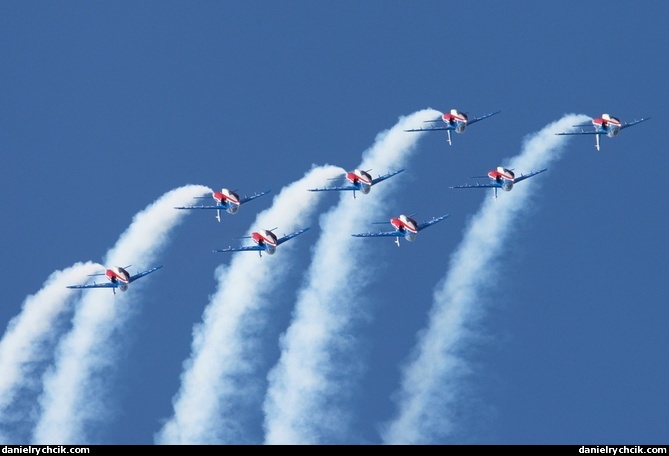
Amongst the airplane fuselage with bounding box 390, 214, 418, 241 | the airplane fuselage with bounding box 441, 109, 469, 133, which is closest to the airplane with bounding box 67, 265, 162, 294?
the airplane fuselage with bounding box 390, 214, 418, 241

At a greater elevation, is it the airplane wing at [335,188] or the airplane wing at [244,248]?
the airplane wing at [335,188]

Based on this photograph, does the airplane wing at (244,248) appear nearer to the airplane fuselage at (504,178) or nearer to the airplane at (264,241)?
the airplane at (264,241)

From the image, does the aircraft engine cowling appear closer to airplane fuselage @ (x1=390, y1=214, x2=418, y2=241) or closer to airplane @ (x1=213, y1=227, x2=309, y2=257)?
airplane fuselage @ (x1=390, y1=214, x2=418, y2=241)

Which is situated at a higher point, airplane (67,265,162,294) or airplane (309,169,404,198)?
airplane (309,169,404,198)

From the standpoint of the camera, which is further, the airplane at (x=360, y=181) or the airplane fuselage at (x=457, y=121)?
the airplane fuselage at (x=457, y=121)

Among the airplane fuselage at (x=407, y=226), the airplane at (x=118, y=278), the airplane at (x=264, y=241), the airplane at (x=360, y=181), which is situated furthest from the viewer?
the airplane at (x=360, y=181)

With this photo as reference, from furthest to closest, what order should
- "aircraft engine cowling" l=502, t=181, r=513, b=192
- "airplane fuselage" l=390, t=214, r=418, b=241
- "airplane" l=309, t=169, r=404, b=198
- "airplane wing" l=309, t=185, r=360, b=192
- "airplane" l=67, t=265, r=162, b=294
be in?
"airplane" l=309, t=169, r=404, b=198 < "aircraft engine cowling" l=502, t=181, r=513, b=192 < "airplane wing" l=309, t=185, r=360, b=192 < "airplane" l=67, t=265, r=162, b=294 < "airplane fuselage" l=390, t=214, r=418, b=241

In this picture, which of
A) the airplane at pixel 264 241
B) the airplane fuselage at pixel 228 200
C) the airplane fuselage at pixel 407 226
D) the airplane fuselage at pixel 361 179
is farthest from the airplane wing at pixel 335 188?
the airplane fuselage at pixel 407 226

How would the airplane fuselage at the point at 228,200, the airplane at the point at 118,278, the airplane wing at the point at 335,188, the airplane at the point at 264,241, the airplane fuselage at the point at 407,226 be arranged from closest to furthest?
1. the airplane fuselage at the point at 407,226
2. the airplane at the point at 264,241
3. the airplane at the point at 118,278
4. the airplane wing at the point at 335,188
5. the airplane fuselage at the point at 228,200

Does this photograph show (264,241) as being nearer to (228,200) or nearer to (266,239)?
(266,239)

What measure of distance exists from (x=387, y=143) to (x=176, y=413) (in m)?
27.9

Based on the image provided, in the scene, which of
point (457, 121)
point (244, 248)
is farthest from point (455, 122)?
point (244, 248)

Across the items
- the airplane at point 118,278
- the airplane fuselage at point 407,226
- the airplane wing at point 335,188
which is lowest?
the airplane at point 118,278
